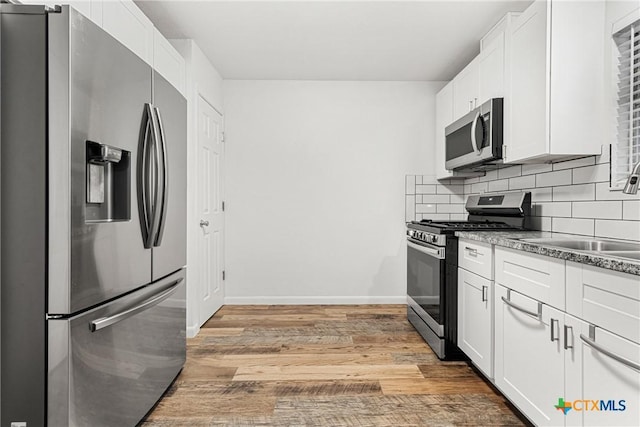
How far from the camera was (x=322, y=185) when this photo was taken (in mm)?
4465

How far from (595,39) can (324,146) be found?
8.72ft

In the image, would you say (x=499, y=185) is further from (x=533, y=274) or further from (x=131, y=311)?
(x=131, y=311)

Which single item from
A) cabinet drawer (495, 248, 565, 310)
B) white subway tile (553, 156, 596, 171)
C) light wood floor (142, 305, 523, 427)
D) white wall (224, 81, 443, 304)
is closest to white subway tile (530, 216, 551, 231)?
white subway tile (553, 156, 596, 171)

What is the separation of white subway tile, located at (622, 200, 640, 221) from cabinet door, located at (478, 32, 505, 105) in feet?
3.52

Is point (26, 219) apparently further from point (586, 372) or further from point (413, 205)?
point (413, 205)

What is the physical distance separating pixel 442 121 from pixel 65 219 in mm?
3506

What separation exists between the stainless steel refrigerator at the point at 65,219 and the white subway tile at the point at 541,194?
2.53 metres

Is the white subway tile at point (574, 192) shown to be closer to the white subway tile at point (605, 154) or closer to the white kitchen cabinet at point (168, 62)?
the white subway tile at point (605, 154)

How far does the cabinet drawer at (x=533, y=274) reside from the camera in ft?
Result: 5.52

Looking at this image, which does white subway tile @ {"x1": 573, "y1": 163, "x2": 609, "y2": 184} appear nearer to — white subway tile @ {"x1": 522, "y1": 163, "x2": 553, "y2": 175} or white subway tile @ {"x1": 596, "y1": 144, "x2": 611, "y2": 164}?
white subway tile @ {"x1": 596, "y1": 144, "x2": 611, "y2": 164}

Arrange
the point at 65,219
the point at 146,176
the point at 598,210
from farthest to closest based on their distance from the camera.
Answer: the point at 598,210, the point at 146,176, the point at 65,219

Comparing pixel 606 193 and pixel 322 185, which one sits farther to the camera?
pixel 322 185

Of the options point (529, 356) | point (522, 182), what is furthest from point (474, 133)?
point (529, 356)

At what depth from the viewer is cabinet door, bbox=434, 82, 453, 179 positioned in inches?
152
